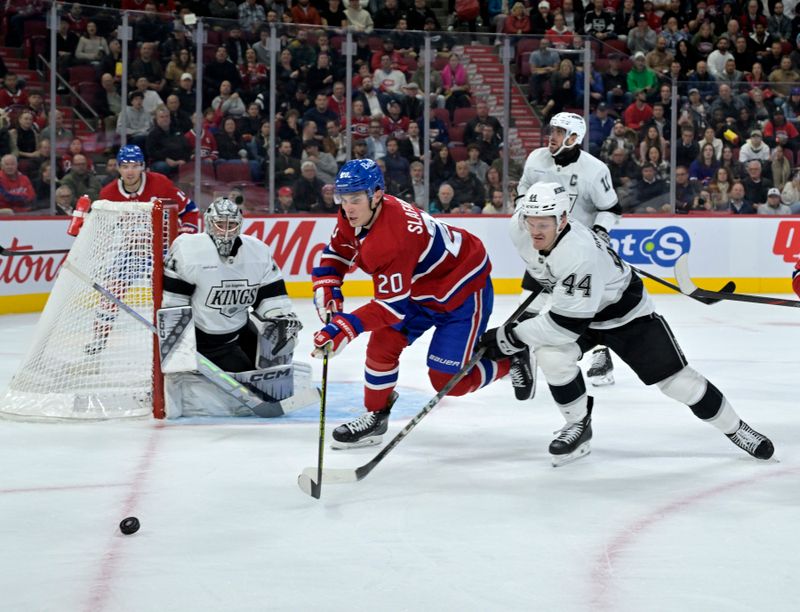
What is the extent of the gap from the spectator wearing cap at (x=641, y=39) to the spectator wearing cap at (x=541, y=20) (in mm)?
778

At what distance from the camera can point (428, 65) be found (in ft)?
30.3

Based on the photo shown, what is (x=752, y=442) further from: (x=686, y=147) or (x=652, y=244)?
(x=686, y=147)

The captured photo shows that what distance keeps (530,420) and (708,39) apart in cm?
812

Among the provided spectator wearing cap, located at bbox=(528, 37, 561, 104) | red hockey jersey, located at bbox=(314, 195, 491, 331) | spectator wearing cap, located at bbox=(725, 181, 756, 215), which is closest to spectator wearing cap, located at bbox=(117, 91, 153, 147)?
spectator wearing cap, located at bbox=(528, 37, 561, 104)

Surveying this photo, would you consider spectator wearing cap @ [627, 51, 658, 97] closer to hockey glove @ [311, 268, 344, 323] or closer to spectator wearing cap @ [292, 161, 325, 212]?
spectator wearing cap @ [292, 161, 325, 212]

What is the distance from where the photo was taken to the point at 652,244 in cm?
965

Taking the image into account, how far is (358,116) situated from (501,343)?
5.71 m

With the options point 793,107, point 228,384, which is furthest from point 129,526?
point 793,107

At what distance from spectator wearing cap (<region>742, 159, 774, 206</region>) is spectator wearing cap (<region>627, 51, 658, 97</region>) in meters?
0.98

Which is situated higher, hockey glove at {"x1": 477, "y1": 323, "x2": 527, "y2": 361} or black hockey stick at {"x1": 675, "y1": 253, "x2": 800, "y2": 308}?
black hockey stick at {"x1": 675, "y1": 253, "x2": 800, "y2": 308}

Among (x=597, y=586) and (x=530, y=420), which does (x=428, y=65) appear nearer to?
(x=530, y=420)

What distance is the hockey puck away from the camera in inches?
118

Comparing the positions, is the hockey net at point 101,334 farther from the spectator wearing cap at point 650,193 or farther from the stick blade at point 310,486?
the spectator wearing cap at point 650,193

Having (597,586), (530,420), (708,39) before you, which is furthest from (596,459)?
(708,39)
